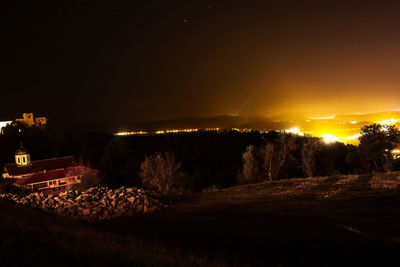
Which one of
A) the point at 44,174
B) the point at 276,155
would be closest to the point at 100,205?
the point at 276,155

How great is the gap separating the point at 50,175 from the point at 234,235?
7005cm

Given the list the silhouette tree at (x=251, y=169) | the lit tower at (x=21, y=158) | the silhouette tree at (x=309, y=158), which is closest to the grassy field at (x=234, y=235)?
the silhouette tree at (x=251, y=169)

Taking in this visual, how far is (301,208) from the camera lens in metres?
18.2

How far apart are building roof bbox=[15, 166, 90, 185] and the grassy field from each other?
5231cm

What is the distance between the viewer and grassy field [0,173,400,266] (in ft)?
27.4

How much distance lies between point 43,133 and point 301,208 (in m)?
124

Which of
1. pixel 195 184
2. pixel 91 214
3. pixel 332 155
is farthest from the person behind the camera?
pixel 332 155

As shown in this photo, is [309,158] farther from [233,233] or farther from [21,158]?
[21,158]

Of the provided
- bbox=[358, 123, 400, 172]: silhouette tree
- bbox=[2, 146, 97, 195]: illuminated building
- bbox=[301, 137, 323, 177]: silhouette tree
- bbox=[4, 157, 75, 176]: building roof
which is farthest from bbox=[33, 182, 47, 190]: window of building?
bbox=[358, 123, 400, 172]: silhouette tree

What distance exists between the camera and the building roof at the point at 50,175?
65544mm

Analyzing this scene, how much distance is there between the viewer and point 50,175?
7094 cm

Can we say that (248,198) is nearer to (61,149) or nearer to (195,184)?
(195,184)

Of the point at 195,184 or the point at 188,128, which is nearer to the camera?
the point at 195,184

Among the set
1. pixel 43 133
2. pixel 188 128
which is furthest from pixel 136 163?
pixel 188 128
